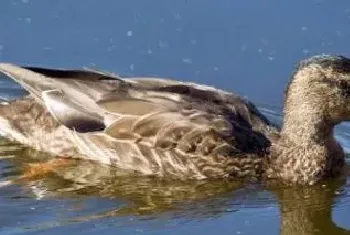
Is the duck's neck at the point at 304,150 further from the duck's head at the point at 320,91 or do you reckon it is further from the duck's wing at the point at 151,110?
the duck's wing at the point at 151,110

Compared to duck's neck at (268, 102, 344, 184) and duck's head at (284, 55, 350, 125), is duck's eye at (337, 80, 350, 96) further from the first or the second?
duck's neck at (268, 102, 344, 184)

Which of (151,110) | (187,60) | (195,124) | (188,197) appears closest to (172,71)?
(187,60)

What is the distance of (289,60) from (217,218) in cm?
225

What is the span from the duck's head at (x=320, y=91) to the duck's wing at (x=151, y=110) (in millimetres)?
313

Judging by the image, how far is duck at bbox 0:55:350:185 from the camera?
6.79m

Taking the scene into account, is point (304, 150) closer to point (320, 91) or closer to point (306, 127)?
point (306, 127)

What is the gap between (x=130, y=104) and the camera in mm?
6996

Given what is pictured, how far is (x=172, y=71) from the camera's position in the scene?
8047mm

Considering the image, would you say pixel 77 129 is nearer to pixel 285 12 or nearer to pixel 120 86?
pixel 120 86

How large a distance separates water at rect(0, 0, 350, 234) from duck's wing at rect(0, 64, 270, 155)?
0.27 m

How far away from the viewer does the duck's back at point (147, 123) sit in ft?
22.3

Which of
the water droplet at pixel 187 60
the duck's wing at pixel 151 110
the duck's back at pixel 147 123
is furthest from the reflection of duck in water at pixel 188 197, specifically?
the water droplet at pixel 187 60

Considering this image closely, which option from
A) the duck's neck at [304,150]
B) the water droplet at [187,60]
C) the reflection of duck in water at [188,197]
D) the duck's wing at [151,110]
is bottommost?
the reflection of duck in water at [188,197]

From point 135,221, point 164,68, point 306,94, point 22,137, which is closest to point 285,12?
point 164,68
